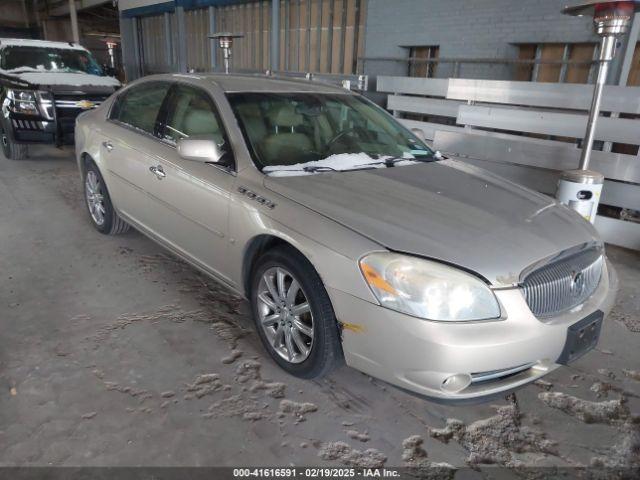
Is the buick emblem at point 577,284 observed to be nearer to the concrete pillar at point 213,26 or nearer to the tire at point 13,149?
the tire at point 13,149

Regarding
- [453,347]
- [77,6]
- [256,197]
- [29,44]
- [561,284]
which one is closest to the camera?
[453,347]

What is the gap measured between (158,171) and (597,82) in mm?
3707

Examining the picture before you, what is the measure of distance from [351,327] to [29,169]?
698 cm

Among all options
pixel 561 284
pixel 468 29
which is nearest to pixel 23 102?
pixel 468 29

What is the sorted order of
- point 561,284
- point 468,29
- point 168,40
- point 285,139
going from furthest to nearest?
1. point 168,40
2. point 468,29
3. point 285,139
4. point 561,284

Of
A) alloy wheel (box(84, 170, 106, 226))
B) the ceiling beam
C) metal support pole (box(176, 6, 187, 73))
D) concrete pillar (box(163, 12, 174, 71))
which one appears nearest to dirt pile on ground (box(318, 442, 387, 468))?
alloy wheel (box(84, 170, 106, 226))

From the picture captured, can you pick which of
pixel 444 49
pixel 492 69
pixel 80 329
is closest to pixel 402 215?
pixel 80 329

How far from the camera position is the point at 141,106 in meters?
3.90

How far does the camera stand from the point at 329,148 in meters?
3.07

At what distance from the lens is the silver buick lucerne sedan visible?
6.51 feet

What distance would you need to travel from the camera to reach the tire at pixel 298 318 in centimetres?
226

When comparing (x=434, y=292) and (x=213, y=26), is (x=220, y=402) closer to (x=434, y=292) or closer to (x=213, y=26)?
(x=434, y=292)

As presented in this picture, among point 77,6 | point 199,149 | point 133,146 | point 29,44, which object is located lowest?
point 133,146

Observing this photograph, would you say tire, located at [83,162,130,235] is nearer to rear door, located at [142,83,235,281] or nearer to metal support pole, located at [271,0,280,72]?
rear door, located at [142,83,235,281]
